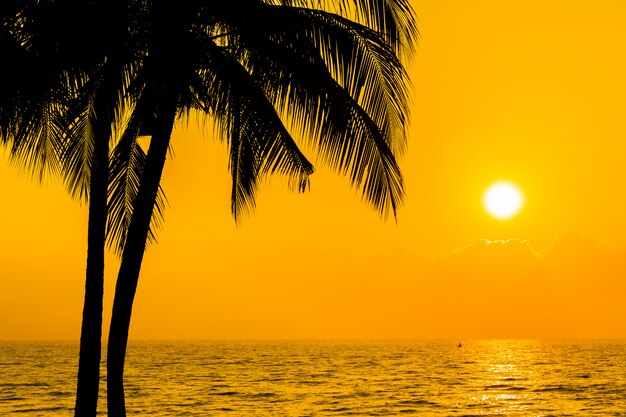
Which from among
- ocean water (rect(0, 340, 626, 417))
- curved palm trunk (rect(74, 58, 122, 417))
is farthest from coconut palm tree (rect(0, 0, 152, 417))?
ocean water (rect(0, 340, 626, 417))

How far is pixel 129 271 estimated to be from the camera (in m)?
12.2

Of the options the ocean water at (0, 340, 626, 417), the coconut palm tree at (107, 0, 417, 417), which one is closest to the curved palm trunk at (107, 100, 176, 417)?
the coconut palm tree at (107, 0, 417, 417)

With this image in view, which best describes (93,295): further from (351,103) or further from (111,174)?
(351,103)

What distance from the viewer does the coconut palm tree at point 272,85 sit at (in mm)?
12266

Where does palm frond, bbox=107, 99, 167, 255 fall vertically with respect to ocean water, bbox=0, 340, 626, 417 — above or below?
above

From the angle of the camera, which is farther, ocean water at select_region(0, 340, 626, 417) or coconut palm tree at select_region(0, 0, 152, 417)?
ocean water at select_region(0, 340, 626, 417)

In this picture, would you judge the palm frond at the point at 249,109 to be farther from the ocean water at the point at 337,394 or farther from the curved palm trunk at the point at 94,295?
the ocean water at the point at 337,394

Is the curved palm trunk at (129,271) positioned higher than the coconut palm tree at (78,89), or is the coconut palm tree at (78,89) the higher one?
the coconut palm tree at (78,89)

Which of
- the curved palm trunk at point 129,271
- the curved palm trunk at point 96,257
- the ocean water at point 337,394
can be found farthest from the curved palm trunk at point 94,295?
the ocean water at point 337,394

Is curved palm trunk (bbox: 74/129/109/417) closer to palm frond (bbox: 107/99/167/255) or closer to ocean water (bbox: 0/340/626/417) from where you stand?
palm frond (bbox: 107/99/167/255)

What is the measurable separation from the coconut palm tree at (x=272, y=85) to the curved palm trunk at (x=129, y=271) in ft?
0.04

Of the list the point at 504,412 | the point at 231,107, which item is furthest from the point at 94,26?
the point at 504,412

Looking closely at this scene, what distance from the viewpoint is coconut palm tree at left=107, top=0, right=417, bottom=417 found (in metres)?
12.3

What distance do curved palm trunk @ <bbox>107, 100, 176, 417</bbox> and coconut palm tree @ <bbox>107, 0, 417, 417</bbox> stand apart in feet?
0.04
